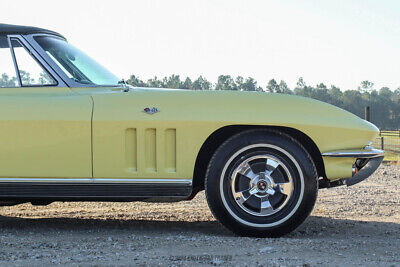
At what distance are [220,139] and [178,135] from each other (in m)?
0.40

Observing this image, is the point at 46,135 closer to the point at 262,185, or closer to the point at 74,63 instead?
the point at 74,63

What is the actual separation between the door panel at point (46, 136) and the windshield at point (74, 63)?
0.30m

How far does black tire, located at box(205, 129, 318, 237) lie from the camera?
4418 mm

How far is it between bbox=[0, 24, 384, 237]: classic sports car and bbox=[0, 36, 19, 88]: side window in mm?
231

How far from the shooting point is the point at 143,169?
4535 mm

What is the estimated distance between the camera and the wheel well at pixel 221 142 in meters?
4.57

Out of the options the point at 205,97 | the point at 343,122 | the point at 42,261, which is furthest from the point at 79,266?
the point at 343,122

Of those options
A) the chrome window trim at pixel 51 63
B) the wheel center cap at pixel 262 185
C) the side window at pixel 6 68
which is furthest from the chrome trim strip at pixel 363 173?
the side window at pixel 6 68

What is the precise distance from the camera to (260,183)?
4441mm

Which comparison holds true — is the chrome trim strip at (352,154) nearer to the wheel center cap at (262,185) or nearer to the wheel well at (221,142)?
the wheel well at (221,142)

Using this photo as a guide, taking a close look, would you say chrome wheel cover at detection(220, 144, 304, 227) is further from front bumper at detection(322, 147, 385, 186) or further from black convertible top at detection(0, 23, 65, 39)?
black convertible top at detection(0, 23, 65, 39)

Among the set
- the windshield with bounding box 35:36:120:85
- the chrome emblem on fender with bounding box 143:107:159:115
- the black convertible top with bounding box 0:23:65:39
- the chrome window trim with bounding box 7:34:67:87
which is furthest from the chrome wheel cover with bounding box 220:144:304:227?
the black convertible top with bounding box 0:23:65:39

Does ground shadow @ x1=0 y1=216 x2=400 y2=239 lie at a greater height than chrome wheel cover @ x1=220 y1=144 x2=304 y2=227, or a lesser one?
lesser

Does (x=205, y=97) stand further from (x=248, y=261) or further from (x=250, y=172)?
(x=248, y=261)
